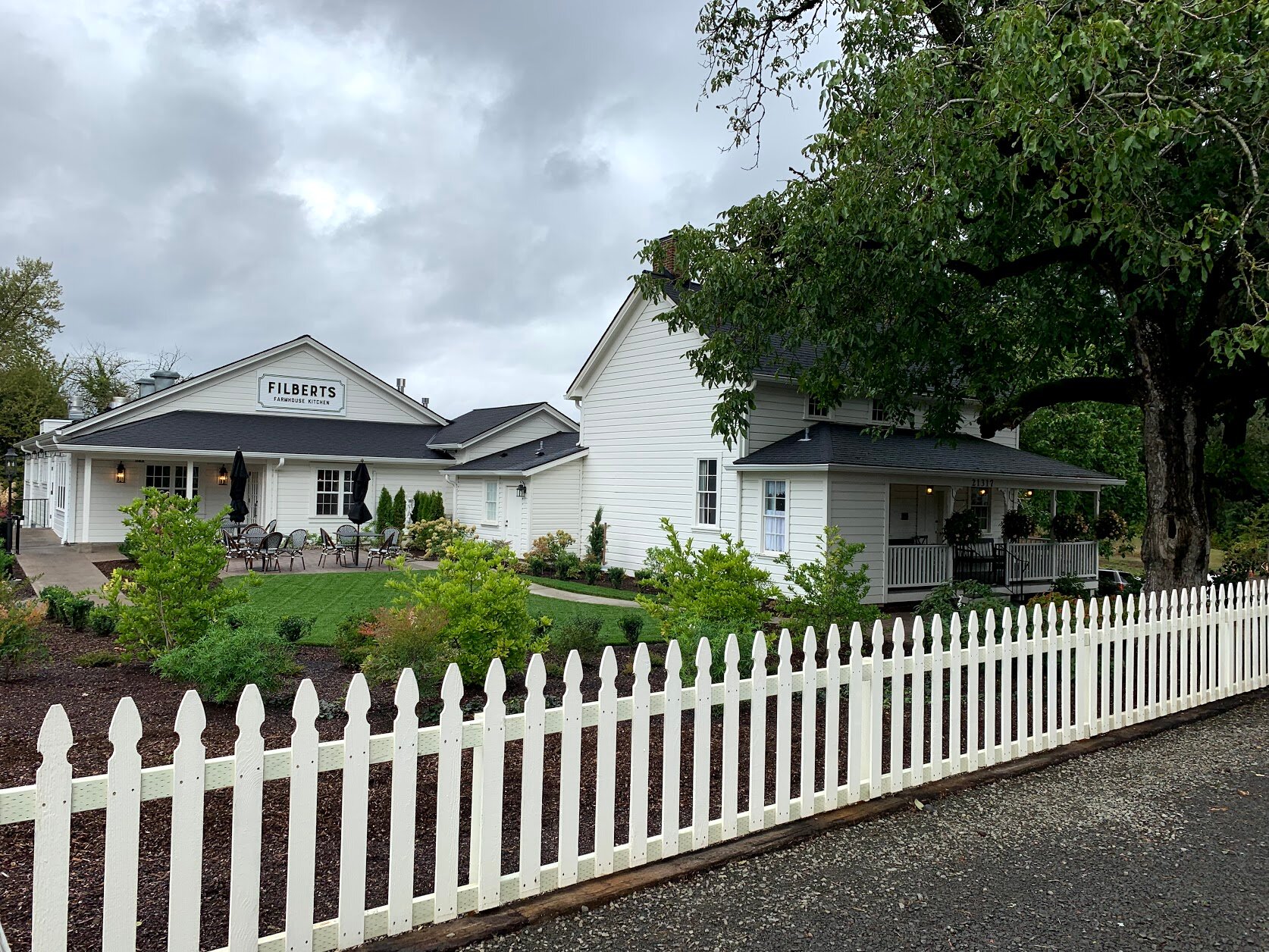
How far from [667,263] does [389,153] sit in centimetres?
700

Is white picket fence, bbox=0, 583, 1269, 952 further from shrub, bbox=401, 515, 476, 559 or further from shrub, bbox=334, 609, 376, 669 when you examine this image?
shrub, bbox=401, 515, 476, 559

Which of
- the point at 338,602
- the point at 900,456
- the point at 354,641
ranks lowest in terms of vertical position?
the point at 338,602

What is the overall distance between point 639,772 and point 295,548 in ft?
64.2

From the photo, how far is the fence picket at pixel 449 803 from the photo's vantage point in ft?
10.7

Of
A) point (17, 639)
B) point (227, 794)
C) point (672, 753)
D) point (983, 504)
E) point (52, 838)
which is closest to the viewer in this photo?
point (52, 838)

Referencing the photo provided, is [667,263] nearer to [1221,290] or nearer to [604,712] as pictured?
[1221,290]

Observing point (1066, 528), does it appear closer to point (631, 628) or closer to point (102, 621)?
point (631, 628)

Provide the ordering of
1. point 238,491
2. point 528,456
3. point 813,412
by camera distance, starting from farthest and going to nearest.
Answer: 1. point 528,456
2. point 238,491
3. point 813,412

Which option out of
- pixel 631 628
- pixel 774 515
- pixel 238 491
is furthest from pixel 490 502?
pixel 631 628

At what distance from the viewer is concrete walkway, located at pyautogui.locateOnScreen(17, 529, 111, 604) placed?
1518 centimetres

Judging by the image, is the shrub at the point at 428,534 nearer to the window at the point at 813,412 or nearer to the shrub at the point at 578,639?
the window at the point at 813,412

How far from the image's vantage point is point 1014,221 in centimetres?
1043

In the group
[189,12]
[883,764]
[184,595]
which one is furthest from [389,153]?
[883,764]

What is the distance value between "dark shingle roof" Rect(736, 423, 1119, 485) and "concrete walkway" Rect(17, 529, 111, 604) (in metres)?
11.9
